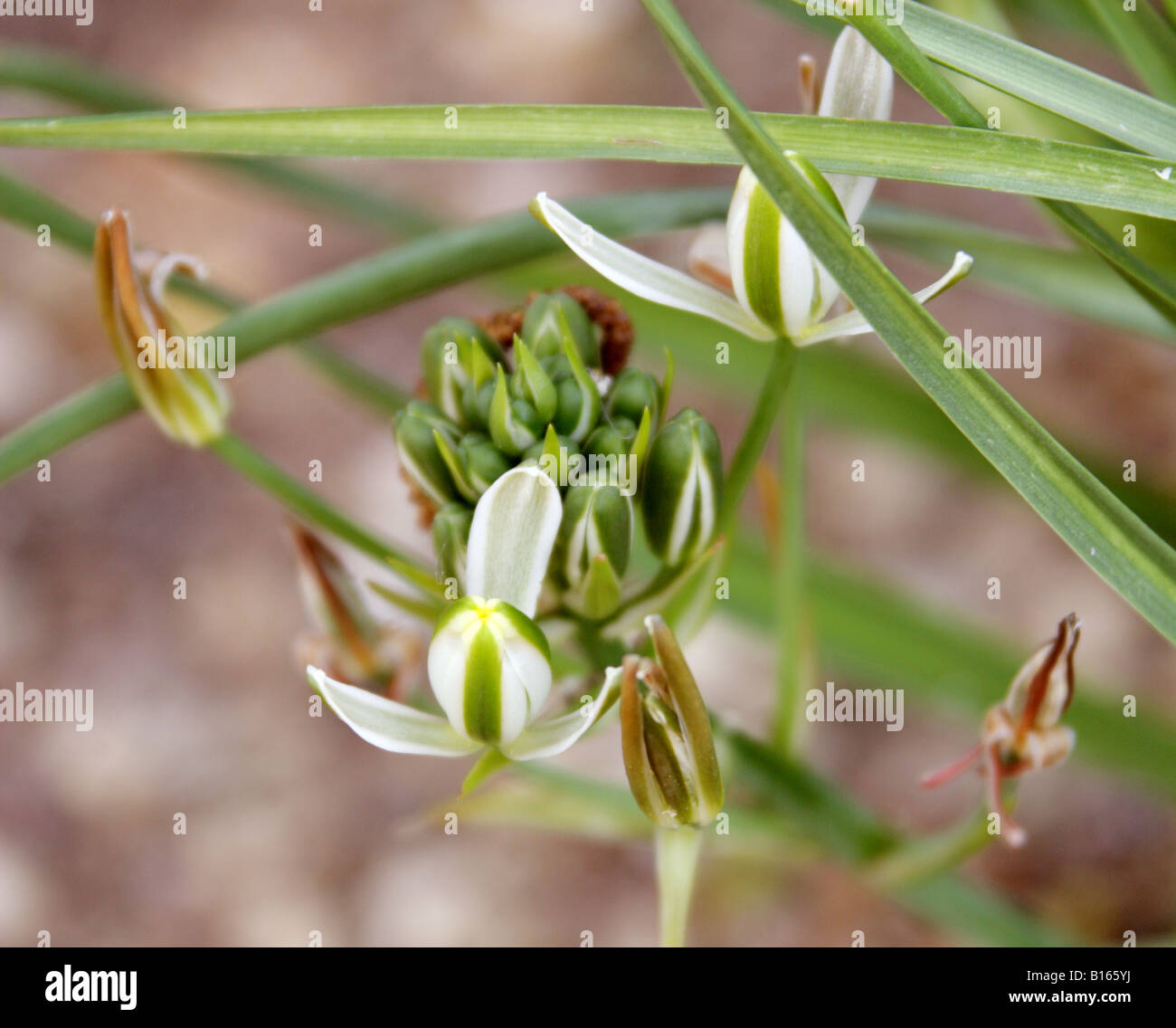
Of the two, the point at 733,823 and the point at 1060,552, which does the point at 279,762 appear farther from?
the point at 1060,552

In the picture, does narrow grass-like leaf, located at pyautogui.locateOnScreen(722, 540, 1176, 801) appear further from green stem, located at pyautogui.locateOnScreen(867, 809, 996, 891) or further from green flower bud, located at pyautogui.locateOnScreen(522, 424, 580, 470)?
green flower bud, located at pyautogui.locateOnScreen(522, 424, 580, 470)

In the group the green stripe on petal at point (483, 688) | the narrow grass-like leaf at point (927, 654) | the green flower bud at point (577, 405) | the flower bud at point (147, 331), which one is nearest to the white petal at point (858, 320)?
the green flower bud at point (577, 405)

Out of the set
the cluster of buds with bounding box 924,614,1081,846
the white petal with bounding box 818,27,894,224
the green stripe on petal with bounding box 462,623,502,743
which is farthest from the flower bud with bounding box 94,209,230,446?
the cluster of buds with bounding box 924,614,1081,846

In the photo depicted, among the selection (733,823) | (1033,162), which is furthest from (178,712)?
(1033,162)

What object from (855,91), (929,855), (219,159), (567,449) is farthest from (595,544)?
(219,159)

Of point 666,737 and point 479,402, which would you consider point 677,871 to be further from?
point 479,402

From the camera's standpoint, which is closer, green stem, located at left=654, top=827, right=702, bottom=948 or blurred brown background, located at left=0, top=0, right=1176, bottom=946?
green stem, located at left=654, top=827, right=702, bottom=948

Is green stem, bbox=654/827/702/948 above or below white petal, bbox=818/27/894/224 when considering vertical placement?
below
